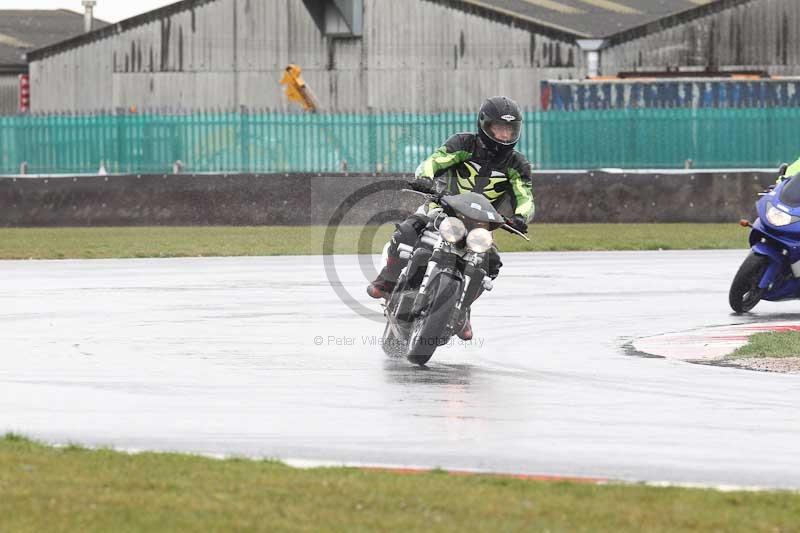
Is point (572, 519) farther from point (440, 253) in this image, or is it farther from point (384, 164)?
point (384, 164)

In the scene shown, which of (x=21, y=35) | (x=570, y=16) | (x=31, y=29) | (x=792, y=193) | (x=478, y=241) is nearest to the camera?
(x=478, y=241)

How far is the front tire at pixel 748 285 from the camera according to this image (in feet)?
55.5

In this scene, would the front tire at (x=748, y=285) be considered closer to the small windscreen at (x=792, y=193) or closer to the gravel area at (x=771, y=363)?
the small windscreen at (x=792, y=193)

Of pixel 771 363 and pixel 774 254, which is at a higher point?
pixel 774 254

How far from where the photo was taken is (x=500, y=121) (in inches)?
537

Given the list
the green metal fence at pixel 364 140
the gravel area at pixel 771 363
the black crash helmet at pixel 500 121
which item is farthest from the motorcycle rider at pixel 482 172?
the green metal fence at pixel 364 140

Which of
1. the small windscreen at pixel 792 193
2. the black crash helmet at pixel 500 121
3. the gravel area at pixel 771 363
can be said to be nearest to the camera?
the gravel area at pixel 771 363

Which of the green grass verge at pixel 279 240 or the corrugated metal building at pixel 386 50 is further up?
the corrugated metal building at pixel 386 50

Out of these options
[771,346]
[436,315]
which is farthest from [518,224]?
[771,346]

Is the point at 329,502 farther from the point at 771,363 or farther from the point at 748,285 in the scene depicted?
the point at 748,285

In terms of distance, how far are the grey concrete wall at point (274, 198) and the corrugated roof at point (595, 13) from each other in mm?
16745

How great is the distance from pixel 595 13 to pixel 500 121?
42312mm

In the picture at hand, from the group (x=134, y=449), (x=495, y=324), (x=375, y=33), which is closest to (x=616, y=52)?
(x=375, y=33)

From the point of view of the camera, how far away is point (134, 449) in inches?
358
